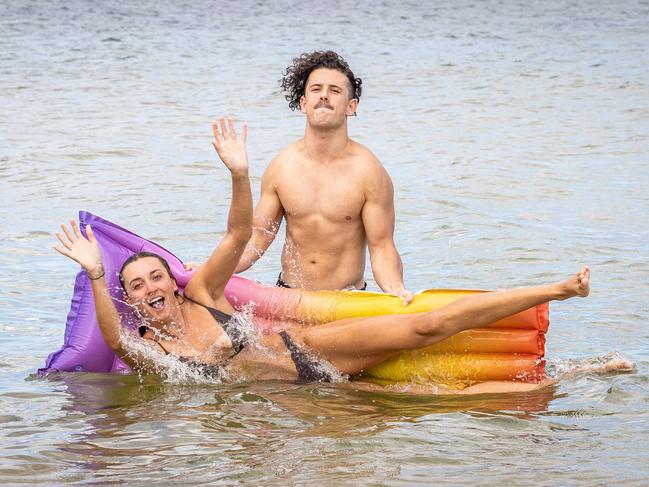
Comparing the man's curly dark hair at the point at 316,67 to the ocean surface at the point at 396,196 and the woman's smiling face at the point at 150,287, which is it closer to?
the woman's smiling face at the point at 150,287

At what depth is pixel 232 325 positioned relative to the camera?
6.32m

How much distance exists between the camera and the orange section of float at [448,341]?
→ 6223 mm

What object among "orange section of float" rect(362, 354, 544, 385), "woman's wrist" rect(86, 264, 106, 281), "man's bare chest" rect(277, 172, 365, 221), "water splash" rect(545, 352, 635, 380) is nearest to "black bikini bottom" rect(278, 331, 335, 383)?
"orange section of float" rect(362, 354, 544, 385)

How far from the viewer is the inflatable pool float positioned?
20.5ft

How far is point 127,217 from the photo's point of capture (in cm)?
1117

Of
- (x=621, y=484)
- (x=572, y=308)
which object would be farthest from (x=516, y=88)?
(x=621, y=484)

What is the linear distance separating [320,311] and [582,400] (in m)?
1.43

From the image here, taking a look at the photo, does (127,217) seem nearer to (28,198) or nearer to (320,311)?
(28,198)

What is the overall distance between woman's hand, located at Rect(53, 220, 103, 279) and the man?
828 mm

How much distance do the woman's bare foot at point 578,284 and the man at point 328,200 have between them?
1.15 meters

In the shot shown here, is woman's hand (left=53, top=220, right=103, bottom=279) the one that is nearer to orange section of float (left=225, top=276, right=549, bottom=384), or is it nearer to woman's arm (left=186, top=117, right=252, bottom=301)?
woman's arm (left=186, top=117, right=252, bottom=301)

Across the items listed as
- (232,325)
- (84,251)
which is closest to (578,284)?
(232,325)

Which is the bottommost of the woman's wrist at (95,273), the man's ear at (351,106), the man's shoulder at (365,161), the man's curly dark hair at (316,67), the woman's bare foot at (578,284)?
the woman's bare foot at (578,284)

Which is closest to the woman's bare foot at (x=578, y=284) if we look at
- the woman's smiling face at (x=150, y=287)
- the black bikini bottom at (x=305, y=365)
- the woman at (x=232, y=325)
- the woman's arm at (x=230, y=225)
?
the woman at (x=232, y=325)
